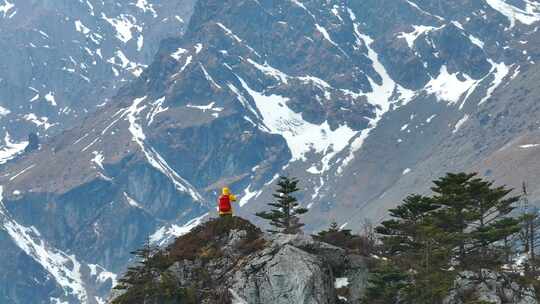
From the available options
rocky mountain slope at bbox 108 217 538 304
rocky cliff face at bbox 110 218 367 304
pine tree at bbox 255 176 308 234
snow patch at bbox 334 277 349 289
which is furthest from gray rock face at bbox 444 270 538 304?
pine tree at bbox 255 176 308 234

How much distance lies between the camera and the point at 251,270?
98.1m

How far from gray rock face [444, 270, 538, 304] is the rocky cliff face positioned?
10.1 m

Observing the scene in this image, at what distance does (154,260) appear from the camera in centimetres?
10238

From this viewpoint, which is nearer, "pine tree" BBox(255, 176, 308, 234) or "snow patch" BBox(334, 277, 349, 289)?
"snow patch" BBox(334, 277, 349, 289)

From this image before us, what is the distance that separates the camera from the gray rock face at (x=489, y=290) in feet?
311

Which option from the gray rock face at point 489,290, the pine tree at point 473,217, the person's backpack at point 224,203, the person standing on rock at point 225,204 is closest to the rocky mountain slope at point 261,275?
the gray rock face at point 489,290

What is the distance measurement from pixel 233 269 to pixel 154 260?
8.47 meters

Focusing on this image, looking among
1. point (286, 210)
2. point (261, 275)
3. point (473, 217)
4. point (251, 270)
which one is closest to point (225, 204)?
point (286, 210)

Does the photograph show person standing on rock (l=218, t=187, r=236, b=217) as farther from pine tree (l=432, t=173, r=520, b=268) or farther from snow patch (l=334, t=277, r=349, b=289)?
pine tree (l=432, t=173, r=520, b=268)

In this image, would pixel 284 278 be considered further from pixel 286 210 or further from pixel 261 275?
pixel 286 210

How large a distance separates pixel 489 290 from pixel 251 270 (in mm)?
22573

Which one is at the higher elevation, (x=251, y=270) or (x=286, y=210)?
(x=286, y=210)

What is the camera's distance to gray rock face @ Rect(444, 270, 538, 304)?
94.7 meters

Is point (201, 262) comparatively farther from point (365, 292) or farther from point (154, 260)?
point (365, 292)
